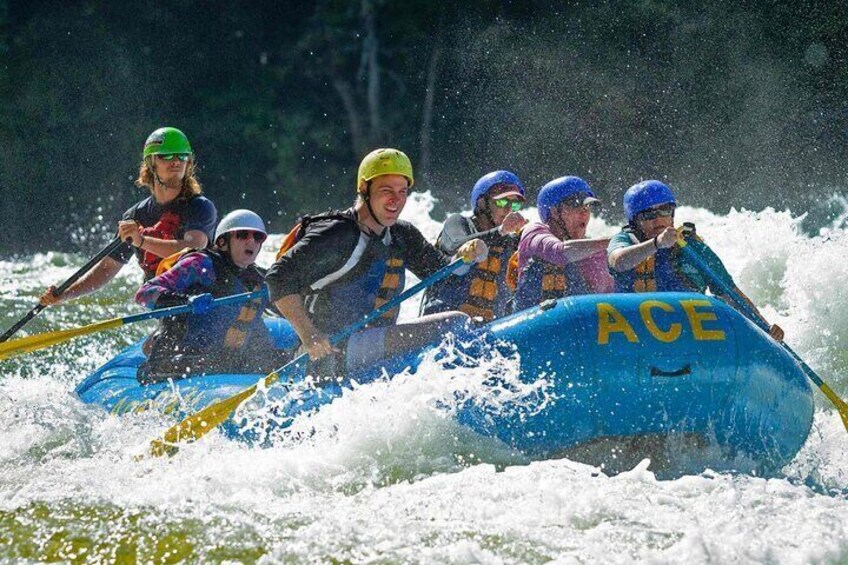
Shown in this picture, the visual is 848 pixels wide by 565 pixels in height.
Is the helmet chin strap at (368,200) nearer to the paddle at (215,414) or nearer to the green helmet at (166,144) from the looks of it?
the paddle at (215,414)

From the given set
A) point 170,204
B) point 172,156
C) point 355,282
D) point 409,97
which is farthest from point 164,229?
point 409,97

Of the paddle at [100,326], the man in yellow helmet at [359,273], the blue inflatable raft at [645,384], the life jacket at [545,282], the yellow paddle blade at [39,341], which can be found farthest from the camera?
the yellow paddle blade at [39,341]

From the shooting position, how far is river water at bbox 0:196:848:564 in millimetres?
3613

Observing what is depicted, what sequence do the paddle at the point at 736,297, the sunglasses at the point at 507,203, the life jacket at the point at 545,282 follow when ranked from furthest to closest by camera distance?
the sunglasses at the point at 507,203
the life jacket at the point at 545,282
the paddle at the point at 736,297

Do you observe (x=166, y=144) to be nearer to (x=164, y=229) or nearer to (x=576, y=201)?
(x=164, y=229)

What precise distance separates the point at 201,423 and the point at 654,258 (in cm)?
224

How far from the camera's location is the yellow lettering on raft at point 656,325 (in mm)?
4359

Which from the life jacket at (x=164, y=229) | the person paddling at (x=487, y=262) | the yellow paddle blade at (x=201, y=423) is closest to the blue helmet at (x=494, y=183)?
the person paddling at (x=487, y=262)

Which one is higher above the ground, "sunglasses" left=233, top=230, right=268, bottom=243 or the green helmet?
the green helmet

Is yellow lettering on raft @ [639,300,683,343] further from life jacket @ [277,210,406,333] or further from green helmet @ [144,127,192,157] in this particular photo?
green helmet @ [144,127,192,157]

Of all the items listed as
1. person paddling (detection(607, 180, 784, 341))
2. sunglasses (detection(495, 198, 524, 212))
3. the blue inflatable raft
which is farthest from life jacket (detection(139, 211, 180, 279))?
person paddling (detection(607, 180, 784, 341))

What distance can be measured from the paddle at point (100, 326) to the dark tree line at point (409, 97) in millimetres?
10450

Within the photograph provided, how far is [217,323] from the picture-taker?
575cm

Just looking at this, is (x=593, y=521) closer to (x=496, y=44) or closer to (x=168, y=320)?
(x=168, y=320)
